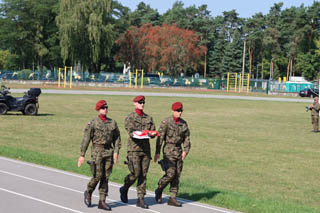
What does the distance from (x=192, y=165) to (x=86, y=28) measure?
66.0 metres

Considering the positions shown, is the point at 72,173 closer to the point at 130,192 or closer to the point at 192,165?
the point at 130,192

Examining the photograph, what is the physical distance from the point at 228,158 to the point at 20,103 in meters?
14.0

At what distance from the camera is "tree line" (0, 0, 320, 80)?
7744 centimetres

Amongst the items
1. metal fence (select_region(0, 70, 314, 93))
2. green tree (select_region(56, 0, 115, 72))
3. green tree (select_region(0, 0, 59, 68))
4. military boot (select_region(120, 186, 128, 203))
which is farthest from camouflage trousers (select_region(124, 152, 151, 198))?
green tree (select_region(0, 0, 59, 68))

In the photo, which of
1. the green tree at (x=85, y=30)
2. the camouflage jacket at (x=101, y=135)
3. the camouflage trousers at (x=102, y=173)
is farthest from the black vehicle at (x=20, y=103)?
the green tree at (x=85, y=30)

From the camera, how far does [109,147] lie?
8.37 m

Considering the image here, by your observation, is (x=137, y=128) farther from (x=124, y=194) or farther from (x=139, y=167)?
(x=124, y=194)

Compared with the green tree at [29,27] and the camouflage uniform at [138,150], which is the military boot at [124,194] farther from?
the green tree at [29,27]

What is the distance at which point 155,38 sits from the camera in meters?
93.9

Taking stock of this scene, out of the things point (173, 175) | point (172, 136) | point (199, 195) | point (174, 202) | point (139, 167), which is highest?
point (172, 136)

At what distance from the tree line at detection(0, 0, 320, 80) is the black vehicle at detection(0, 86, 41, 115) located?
50820mm

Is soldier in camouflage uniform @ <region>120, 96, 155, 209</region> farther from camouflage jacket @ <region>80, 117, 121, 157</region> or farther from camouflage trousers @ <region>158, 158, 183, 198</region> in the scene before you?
camouflage trousers @ <region>158, 158, 183, 198</region>

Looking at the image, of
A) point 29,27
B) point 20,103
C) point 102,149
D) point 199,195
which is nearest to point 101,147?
point 102,149

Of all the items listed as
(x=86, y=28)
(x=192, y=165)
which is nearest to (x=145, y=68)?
(x=86, y=28)
